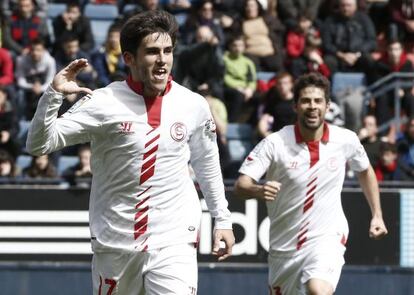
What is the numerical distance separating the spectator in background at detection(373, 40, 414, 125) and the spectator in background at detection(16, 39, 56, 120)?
424 centimetres

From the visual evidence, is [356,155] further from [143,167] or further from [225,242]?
[143,167]

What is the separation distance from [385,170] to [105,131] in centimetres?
776

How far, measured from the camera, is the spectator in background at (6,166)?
14000mm

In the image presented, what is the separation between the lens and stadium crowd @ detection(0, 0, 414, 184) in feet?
49.9

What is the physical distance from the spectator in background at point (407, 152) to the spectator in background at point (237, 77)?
2.06 meters

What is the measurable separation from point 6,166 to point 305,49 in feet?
15.1

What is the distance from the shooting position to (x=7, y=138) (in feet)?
48.5

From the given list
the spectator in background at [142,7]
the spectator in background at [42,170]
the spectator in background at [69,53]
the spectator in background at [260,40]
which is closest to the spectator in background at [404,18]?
the spectator in background at [260,40]

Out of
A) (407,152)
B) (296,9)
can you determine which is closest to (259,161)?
(407,152)

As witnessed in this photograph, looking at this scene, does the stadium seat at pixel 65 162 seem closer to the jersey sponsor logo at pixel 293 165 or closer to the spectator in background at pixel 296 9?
the spectator in background at pixel 296 9

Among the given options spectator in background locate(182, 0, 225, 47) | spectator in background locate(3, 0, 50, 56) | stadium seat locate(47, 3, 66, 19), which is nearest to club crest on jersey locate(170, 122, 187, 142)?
spectator in background locate(182, 0, 225, 47)

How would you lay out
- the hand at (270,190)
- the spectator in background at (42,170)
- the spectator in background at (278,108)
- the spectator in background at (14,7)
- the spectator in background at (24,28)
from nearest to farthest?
the hand at (270,190) → the spectator in background at (42,170) → the spectator in background at (278,108) → the spectator in background at (24,28) → the spectator in background at (14,7)

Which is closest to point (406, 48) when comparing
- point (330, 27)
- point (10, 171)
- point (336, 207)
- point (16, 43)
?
point (330, 27)

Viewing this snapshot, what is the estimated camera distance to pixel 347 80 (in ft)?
56.0
